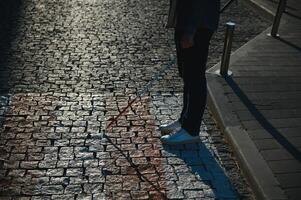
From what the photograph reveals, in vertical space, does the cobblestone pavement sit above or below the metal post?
below

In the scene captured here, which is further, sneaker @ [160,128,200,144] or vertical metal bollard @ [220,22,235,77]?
vertical metal bollard @ [220,22,235,77]

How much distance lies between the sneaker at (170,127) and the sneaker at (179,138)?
15 centimetres

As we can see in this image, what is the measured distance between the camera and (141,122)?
518cm

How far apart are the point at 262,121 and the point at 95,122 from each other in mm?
2088

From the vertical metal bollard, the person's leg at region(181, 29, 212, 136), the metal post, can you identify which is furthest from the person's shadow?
the metal post

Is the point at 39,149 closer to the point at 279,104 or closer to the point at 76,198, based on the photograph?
the point at 76,198

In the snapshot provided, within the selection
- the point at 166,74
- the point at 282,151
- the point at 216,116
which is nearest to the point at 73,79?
the point at 166,74

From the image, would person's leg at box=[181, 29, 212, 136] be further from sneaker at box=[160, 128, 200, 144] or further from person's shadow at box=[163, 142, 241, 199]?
person's shadow at box=[163, 142, 241, 199]

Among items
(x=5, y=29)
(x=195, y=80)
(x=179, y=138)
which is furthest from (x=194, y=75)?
(x=5, y=29)

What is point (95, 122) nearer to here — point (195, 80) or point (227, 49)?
point (195, 80)

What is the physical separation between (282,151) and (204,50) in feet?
4.72

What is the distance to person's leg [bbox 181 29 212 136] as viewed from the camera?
4.20 metres

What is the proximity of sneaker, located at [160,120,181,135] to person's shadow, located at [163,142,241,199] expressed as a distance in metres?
0.25

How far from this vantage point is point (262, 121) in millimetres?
5070
